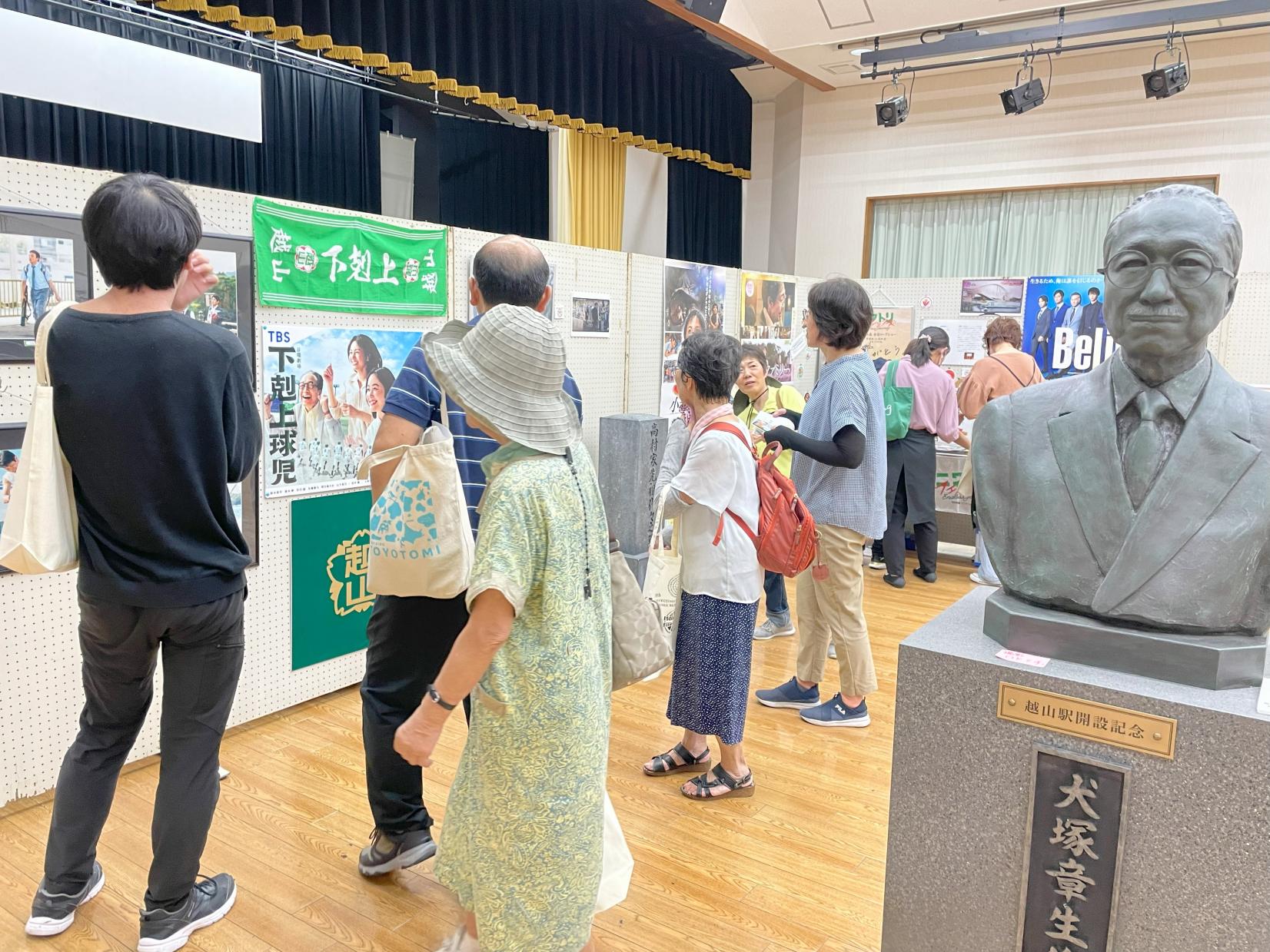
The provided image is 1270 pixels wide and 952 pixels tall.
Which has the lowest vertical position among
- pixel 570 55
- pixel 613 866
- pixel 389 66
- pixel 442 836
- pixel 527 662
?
pixel 613 866

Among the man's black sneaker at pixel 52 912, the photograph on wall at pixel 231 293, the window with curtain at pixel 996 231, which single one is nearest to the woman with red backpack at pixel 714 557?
the photograph on wall at pixel 231 293

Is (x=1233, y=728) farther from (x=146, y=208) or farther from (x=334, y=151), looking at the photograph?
(x=334, y=151)

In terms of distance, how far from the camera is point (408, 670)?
7.09ft

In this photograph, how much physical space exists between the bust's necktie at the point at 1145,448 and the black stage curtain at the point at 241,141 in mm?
5522

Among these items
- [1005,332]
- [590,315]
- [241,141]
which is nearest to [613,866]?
[590,315]

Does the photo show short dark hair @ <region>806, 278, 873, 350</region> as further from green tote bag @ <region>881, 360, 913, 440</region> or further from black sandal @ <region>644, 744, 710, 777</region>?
green tote bag @ <region>881, 360, 913, 440</region>

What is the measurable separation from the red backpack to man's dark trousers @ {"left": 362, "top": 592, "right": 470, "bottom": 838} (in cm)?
104

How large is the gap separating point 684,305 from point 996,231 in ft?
13.3

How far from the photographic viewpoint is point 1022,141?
7.61 metres

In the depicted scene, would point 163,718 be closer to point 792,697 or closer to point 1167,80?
point 792,697

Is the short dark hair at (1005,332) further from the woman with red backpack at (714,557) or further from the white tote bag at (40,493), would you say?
the white tote bag at (40,493)

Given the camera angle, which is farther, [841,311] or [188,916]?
[841,311]

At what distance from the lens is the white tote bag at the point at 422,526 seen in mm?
1782

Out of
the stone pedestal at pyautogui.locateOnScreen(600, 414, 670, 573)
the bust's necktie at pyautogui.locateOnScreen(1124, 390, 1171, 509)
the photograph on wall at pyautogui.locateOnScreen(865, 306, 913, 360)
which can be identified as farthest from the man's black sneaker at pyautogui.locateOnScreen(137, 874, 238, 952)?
the photograph on wall at pyautogui.locateOnScreen(865, 306, 913, 360)
